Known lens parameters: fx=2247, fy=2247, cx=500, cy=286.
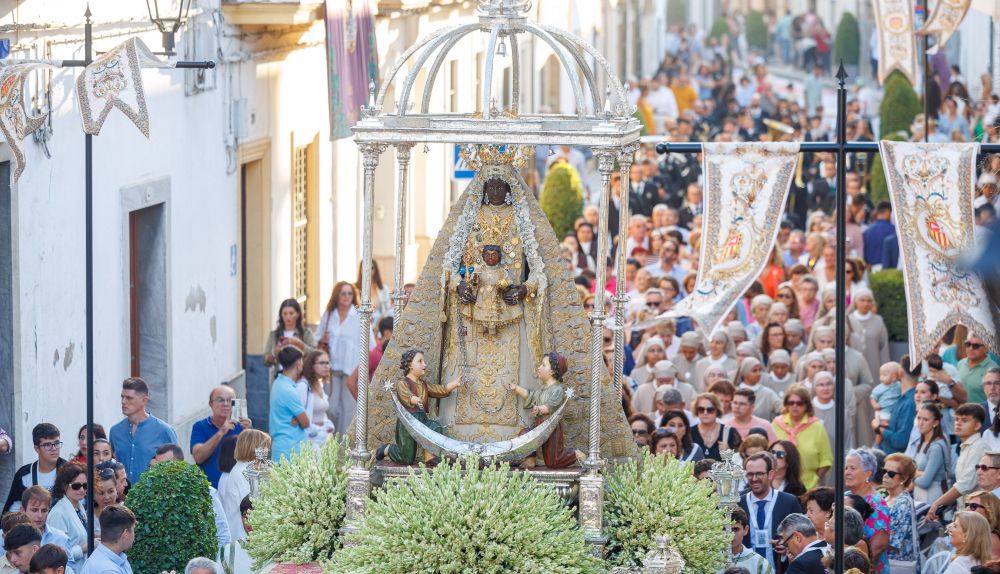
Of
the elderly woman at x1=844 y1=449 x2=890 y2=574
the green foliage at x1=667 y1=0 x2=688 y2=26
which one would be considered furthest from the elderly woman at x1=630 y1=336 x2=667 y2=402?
the green foliage at x1=667 y1=0 x2=688 y2=26

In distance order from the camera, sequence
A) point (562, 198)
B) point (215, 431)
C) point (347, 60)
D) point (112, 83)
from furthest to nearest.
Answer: point (562, 198) → point (347, 60) → point (215, 431) → point (112, 83)

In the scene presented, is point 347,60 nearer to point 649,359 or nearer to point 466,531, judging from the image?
point 649,359

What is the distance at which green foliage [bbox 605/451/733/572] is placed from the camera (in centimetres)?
1170

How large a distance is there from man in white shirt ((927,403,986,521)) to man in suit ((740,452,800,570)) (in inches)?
47.2

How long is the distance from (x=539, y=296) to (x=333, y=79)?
32.4 feet

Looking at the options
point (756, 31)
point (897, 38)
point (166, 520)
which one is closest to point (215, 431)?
point (166, 520)

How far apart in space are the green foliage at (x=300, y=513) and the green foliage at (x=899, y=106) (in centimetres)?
→ 2389

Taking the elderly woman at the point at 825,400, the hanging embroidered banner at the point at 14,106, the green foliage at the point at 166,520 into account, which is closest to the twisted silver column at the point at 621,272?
the green foliage at the point at 166,520

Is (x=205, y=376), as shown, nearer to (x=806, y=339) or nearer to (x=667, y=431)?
(x=806, y=339)

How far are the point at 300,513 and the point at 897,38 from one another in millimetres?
13886

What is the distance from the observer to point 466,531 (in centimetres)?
1096

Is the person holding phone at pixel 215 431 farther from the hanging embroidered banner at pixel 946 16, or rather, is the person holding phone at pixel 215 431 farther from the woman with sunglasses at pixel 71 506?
the hanging embroidered banner at pixel 946 16

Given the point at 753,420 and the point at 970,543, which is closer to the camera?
the point at 970,543

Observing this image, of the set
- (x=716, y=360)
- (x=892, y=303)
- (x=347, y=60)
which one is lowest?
(x=716, y=360)
